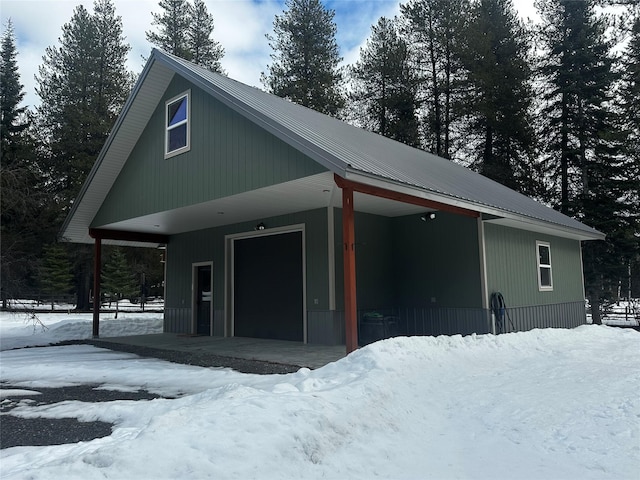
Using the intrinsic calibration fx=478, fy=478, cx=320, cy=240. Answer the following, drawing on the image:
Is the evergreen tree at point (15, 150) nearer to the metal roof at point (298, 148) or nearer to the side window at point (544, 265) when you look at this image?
the metal roof at point (298, 148)

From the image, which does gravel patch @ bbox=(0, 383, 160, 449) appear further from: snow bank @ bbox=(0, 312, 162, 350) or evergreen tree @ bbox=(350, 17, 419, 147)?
evergreen tree @ bbox=(350, 17, 419, 147)

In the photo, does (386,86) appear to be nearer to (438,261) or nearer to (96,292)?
(438,261)

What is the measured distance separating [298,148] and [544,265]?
8.98 metres

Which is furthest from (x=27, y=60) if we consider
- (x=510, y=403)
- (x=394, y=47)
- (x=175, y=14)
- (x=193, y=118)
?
(x=510, y=403)

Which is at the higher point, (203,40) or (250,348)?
(203,40)

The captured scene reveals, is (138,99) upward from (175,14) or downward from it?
downward

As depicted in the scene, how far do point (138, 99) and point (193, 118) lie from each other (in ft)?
6.24

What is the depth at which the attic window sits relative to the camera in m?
10.1

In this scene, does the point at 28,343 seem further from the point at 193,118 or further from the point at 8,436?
the point at 8,436

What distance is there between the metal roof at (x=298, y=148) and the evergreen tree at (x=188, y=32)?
1762 centimetres

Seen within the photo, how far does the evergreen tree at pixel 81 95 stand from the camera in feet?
82.4

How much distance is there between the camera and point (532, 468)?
350cm

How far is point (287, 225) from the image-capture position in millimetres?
10992

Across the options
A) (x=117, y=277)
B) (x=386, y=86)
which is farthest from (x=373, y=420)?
(x=117, y=277)
